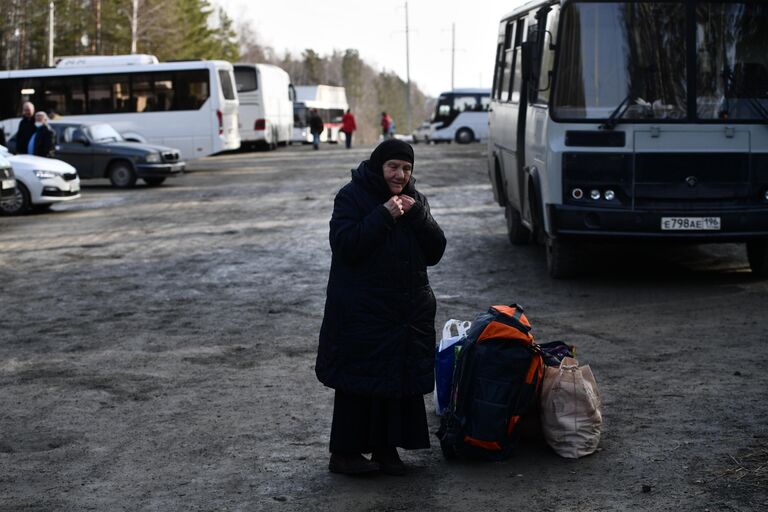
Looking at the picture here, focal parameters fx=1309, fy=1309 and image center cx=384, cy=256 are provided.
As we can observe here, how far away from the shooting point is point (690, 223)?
12.0 m

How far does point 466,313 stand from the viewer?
11.0m

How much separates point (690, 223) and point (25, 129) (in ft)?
51.6

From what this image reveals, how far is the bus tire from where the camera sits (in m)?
29.3

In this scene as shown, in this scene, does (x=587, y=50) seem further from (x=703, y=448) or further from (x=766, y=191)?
(x=703, y=448)

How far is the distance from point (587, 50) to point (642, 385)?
5.13m

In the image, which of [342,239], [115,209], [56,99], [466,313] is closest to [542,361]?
[342,239]

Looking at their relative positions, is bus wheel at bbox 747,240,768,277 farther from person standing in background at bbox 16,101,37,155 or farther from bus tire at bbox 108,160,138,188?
bus tire at bbox 108,160,138,188

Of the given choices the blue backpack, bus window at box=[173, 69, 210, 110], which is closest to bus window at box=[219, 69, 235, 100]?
bus window at box=[173, 69, 210, 110]

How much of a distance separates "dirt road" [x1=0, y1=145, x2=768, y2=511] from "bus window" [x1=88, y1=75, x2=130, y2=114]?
20395mm

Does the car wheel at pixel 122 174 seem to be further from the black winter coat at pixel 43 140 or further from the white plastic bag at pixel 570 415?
the white plastic bag at pixel 570 415

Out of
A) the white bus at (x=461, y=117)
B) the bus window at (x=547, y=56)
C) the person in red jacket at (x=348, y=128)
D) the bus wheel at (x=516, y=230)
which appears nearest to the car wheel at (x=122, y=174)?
the bus wheel at (x=516, y=230)

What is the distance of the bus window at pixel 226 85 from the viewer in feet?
125

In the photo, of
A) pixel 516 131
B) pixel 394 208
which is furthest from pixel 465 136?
pixel 394 208

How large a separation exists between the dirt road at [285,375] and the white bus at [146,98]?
19.6 meters
